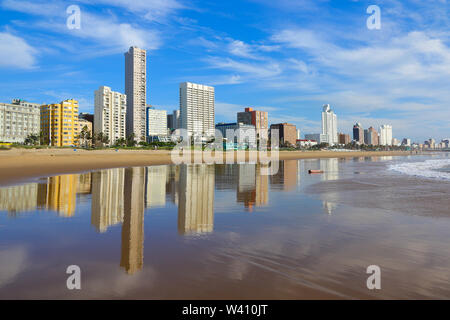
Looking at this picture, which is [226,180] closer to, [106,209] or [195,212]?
[195,212]

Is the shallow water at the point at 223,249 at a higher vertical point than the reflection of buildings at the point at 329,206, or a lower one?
lower

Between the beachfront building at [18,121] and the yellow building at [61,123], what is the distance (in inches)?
226

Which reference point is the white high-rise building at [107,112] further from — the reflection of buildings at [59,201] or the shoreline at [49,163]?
the reflection of buildings at [59,201]

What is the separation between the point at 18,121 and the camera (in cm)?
14875

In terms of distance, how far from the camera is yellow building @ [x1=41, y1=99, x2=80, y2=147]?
14925 centimetres

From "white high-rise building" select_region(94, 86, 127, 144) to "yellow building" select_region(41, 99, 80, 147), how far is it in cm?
3634

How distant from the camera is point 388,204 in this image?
1355 cm

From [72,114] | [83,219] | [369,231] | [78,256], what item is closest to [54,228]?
[83,219]

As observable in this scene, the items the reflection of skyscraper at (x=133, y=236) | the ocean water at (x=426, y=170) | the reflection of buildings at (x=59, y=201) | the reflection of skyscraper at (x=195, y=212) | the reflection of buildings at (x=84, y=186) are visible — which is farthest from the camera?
the ocean water at (x=426, y=170)

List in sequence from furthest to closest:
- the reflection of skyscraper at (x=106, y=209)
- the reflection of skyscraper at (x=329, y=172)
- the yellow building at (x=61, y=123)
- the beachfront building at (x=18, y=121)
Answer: the yellow building at (x=61, y=123)
the beachfront building at (x=18, y=121)
the reflection of skyscraper at (x=329, y=172)
the reflection of skyscraper at (x=106, y=209)

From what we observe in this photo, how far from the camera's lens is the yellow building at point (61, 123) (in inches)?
5876

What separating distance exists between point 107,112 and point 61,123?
44500 millimetres

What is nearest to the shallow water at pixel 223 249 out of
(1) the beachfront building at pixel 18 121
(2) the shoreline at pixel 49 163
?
(2) the shoreline at pixel 49 163

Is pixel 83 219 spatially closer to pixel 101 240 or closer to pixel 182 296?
pixel 101 240
